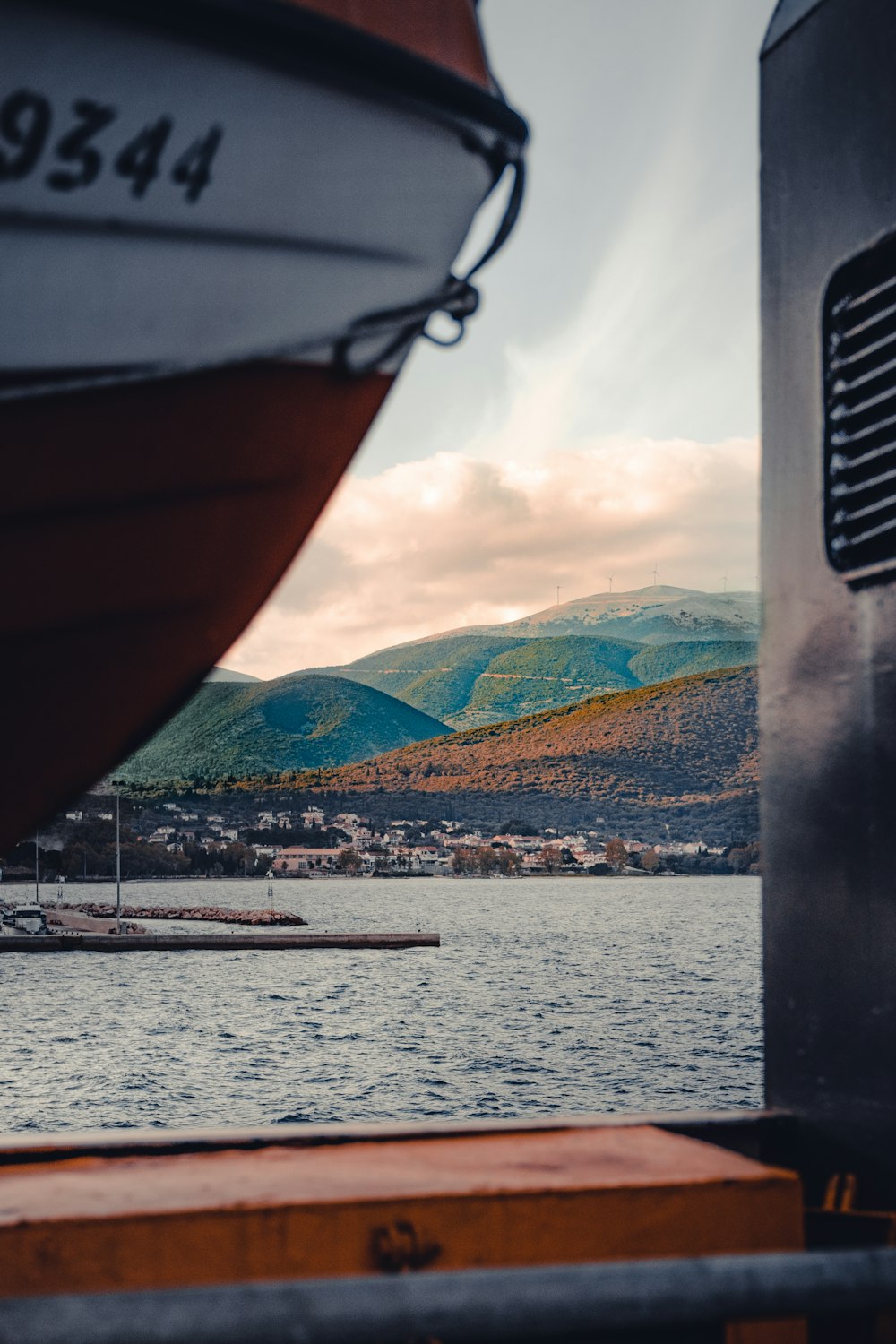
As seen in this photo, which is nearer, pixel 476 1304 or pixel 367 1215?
pixel 476 1304

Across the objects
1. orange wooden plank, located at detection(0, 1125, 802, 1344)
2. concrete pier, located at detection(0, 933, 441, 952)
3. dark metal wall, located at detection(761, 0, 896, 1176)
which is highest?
dark metal wall, located at detection(761, 0, 896, 1176)

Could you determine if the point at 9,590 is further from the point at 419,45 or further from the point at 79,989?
the point at 79,989

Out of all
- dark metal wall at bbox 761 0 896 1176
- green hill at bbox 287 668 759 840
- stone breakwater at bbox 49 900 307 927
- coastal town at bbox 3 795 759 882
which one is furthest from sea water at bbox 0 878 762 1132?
coastal town at bbox 3 795 759 882

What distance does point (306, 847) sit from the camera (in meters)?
170

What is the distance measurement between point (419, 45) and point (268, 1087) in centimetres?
3628

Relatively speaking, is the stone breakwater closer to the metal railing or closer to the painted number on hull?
the painted number on hull

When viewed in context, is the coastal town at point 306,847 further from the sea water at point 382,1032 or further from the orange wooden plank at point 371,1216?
the orange wooden plank at point 371,1216

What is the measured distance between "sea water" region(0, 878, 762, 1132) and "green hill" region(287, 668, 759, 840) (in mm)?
45868

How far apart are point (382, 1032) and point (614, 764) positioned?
347 ft

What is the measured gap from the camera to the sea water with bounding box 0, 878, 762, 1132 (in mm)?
33469

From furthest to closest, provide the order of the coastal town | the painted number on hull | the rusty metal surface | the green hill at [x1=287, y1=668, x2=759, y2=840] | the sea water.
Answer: the coastal town < the green hill at [x1=287, y1=668, x2=759, y2=840] < the sea water < the rusty metal surface < the painted number on hull

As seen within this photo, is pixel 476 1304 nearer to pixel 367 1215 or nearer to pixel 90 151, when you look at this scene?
pixel 367 1215

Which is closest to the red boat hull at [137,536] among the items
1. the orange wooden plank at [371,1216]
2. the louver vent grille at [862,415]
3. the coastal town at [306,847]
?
the orange wooden plank at [371,1216]

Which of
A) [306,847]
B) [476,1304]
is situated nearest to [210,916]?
[306,847]
